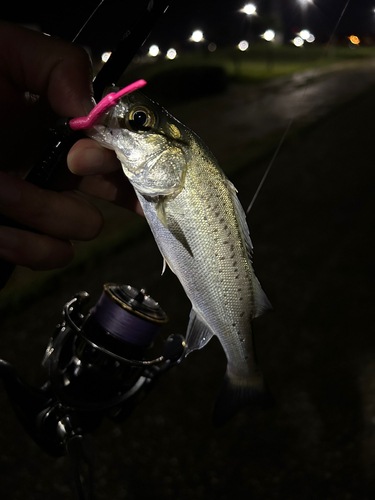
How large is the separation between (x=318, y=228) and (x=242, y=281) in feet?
12.8

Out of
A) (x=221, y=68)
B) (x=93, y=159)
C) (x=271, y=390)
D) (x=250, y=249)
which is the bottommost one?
(x=271, y=390)

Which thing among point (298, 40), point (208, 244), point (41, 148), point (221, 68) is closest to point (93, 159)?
point (208, 244)

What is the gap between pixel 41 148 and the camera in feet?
5.19

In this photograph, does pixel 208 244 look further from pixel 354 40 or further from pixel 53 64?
pixel 354 40

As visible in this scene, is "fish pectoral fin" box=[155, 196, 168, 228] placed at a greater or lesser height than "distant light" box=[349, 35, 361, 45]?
greater

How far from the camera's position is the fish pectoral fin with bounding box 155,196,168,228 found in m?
0.97

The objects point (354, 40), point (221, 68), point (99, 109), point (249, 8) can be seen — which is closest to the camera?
point (99, 109)

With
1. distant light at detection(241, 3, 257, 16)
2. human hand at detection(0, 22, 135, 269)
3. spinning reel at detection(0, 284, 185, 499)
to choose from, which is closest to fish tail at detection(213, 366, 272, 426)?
spinning reel at detection(0, 284, 185, 499)

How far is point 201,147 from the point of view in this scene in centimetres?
101

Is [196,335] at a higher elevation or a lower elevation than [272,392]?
higher

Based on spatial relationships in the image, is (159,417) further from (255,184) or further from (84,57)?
(255,184)

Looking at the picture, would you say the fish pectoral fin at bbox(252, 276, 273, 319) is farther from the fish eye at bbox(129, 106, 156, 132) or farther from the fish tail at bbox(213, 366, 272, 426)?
A: the fish eye at bbox(129, 106, 156, 132)

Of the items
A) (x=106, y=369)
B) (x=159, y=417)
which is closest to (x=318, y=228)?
(x=159, y=417)

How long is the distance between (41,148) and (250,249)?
99cm
